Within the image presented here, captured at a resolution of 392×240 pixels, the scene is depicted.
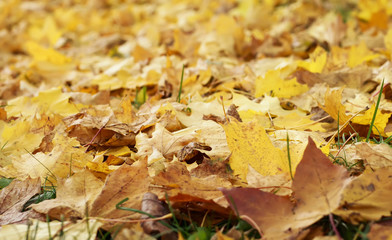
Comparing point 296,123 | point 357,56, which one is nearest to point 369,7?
point 357,56

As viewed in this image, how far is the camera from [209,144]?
46.0 inches

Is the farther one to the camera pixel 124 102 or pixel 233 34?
pixel 233 34

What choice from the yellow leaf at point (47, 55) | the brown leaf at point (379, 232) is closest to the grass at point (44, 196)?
the brown leaf at point (379, 232)

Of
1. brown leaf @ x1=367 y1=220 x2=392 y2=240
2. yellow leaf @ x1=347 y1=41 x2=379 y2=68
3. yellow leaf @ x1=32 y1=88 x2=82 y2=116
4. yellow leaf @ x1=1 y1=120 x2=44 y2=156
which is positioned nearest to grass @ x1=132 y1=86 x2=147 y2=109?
yellow leaf @ x1=32 y1=88 x2=82 y2=116

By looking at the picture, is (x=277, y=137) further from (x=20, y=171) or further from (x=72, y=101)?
(x=72, y=101)

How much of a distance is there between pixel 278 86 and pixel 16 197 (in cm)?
102

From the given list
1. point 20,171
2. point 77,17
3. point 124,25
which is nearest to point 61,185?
point 20,171

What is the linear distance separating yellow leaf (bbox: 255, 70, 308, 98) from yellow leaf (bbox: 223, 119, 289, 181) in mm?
632

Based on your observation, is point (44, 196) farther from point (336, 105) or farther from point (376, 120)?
point (376, 120)

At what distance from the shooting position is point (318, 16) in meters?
3.16

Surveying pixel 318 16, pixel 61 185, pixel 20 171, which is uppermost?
pixel 61 185

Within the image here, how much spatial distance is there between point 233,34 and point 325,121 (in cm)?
119

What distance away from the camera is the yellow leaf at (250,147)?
3.27ft

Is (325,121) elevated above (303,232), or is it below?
below
